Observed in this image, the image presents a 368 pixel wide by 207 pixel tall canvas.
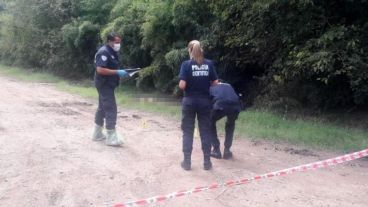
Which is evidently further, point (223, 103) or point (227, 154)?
point (227, 154)

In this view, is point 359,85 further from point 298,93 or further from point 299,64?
point 298,93

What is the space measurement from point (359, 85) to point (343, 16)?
1683mm

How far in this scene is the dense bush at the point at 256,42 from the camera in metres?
9.79

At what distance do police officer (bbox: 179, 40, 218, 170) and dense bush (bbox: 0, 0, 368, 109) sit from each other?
339 centimetres

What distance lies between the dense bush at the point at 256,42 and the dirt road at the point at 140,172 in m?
2.23

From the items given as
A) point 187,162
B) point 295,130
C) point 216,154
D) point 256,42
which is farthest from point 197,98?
point 256,42

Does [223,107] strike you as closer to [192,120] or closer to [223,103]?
[223,103]

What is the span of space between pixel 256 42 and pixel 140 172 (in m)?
5.83

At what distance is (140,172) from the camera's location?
6.96m

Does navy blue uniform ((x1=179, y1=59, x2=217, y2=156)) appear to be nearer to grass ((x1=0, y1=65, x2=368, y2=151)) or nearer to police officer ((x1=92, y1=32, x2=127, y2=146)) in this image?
police officer ((x1=92, y1=32, x2=127, y2=146))

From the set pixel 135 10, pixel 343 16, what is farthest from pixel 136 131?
pixel 135 10

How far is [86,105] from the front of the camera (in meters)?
14.4

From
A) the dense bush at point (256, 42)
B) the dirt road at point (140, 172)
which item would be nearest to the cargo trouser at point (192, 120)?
the dirt road at point (140, 172)

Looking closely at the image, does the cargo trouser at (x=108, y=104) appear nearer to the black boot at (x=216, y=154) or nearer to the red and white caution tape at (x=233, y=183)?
the black boot at (x=216, y=154)
